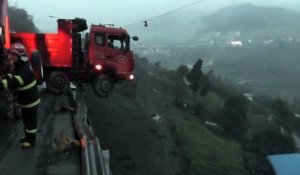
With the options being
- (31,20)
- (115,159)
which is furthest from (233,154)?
(31,20)

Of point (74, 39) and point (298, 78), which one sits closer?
point (74, 39)

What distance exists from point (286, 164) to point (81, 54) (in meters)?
14.2

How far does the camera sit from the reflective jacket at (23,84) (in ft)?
22.6

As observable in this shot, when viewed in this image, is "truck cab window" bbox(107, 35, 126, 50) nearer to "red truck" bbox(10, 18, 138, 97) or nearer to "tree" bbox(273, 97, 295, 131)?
"red truck" bbox(10, 18, 138, 97)

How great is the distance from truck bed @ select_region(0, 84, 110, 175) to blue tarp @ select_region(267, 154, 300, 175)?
1734 cm

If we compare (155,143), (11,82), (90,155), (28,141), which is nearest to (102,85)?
(155,143)

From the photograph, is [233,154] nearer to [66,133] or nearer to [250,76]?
[66,133]

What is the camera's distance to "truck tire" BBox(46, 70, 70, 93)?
52.0 ft

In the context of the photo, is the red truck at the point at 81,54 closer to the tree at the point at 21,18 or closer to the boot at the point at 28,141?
the boot at the point at 28,141

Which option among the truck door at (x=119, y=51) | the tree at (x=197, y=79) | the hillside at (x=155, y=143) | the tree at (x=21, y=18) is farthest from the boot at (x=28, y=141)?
the tree at (x=197, y=79)

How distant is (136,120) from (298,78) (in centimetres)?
14540

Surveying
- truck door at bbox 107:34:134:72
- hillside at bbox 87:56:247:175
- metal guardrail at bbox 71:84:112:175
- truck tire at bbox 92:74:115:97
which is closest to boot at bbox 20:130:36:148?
metal guardrail at bbox 71:84:112:175

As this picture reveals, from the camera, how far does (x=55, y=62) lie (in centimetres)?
1644

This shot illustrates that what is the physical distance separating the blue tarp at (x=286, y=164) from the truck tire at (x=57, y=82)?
13.5 m
